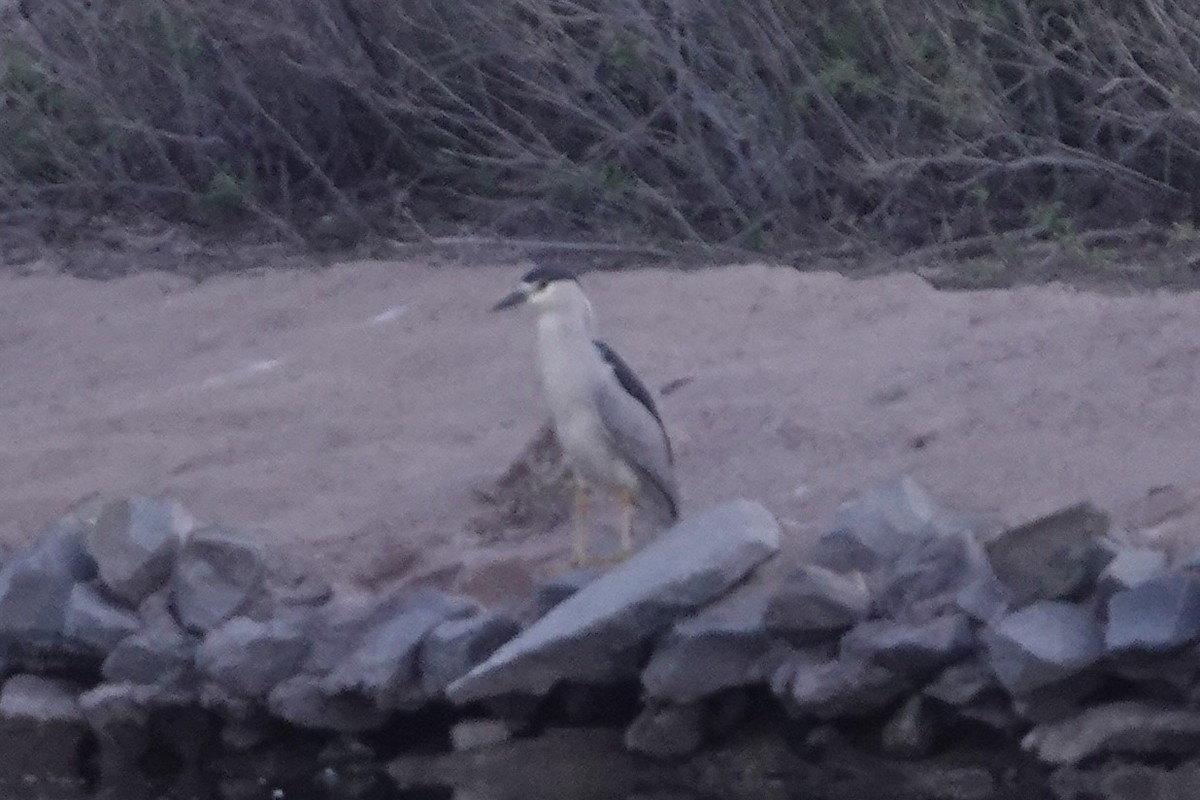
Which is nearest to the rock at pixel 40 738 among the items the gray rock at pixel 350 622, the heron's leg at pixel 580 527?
the gray rock at pixel 350 622

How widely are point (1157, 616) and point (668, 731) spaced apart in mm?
1328

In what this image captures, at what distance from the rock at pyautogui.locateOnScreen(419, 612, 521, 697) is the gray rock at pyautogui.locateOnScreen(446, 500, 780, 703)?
0.28ft

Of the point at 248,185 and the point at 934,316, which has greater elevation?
the point at 934,316

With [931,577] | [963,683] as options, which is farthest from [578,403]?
[963,683]

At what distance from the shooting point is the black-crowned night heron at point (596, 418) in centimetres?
639

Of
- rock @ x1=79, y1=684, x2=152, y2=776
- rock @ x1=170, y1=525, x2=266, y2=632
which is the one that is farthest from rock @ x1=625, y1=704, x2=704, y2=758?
rock @ x1=79, y1=684, x2=152, y2=776

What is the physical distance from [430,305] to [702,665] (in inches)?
152

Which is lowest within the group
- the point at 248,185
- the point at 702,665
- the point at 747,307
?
the point at 248,185

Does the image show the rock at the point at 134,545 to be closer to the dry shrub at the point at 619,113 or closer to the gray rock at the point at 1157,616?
the gray rock at the point at 1157,616

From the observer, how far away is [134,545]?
665 cm

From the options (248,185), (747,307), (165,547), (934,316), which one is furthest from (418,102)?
(165,547)

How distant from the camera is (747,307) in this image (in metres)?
8.60

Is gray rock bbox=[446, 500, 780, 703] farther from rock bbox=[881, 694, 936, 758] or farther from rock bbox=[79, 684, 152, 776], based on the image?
rock bbox=[79, 684, 152, 776]

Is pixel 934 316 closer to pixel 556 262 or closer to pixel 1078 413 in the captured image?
pixel 1078 413
